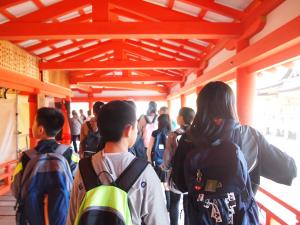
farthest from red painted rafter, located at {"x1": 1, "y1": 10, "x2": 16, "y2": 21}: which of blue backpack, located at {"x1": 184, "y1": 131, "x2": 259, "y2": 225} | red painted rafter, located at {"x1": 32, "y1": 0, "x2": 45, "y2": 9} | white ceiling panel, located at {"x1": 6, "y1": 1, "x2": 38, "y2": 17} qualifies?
blue backpack, located at {"x1": 184, "y1": 131, "x2": 259, "y2": 225}

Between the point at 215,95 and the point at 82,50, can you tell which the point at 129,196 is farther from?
the point at 82,50

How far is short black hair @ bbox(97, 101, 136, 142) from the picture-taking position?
1275 mm

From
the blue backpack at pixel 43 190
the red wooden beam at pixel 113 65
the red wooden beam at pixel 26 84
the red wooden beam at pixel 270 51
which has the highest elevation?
the red wooden beam at pixel 113 65

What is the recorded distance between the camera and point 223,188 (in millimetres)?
1271

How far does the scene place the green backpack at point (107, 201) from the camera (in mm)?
1089

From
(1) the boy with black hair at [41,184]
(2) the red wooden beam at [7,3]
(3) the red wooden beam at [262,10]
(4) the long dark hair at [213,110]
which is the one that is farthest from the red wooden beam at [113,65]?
(4) the long dark hair at [213,110]

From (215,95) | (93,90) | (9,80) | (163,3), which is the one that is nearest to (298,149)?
(163,3)

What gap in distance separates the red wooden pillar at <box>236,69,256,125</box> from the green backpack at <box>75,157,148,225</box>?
361cm

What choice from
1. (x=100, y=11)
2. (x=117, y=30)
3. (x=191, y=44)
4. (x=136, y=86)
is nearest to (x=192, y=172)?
(x=117, y=30)

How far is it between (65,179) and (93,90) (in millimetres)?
14074

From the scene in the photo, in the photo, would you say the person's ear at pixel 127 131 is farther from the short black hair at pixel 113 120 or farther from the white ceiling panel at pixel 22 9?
the white ceiling panel at pixel 22 9

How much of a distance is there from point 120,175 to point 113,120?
0.24m

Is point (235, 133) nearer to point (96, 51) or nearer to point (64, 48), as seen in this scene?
point (64, 48)

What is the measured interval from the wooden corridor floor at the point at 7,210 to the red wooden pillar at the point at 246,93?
3543 millimetres
